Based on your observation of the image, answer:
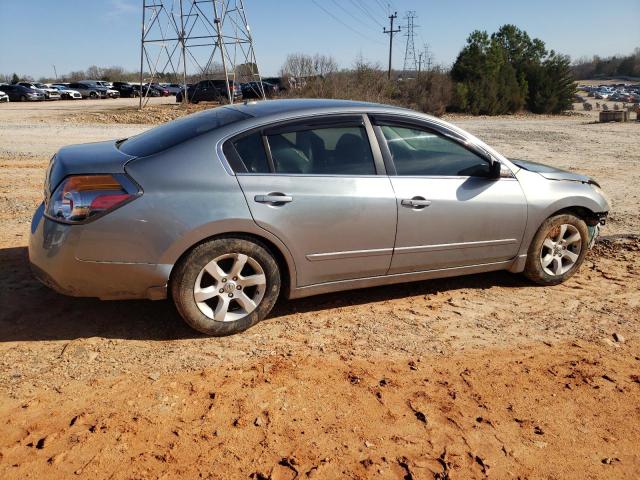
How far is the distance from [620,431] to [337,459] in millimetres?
1595

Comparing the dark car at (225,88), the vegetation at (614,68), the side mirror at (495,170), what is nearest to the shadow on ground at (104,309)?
the side mirror at (495,170)

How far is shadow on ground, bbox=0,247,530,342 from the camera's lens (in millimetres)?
3994

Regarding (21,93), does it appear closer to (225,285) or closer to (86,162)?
(86,162)

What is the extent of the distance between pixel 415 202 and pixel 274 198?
1.13m

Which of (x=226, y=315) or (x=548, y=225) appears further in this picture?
(x=548, y=225)

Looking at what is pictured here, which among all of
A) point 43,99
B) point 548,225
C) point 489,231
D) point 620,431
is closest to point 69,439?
point 620,431

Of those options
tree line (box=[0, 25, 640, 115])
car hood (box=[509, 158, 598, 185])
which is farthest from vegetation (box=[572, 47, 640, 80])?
car hood (box=[509, 158, 598, 185])

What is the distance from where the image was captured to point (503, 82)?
42750mm

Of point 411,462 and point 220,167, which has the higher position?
point 220,167

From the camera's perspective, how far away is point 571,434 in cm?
302

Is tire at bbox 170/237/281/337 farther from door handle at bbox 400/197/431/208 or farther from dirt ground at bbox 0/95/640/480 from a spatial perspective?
door handle at bbox 400/197/431/208

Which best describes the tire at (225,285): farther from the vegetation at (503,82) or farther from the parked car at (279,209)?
the vegetation at (503,82)

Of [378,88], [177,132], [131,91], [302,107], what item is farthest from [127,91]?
[302,107]

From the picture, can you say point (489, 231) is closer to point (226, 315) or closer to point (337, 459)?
point (226, 315)
